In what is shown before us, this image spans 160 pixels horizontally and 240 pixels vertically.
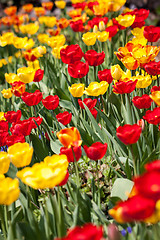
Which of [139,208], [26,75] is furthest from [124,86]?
[139,208]

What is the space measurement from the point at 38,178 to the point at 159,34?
1.73 m

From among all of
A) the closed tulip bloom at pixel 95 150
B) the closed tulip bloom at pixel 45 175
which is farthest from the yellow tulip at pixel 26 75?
the closed tulip bloom at pixel 45 175

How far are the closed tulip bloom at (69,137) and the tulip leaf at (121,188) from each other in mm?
343

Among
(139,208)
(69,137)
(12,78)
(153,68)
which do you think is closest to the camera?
(139,208)

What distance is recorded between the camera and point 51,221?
5.16ft

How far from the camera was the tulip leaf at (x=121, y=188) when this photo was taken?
173 centimetres

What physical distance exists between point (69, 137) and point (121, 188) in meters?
0.40

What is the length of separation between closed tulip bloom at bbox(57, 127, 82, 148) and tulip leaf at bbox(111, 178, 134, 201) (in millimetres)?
343

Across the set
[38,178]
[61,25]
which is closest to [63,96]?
[61,25]

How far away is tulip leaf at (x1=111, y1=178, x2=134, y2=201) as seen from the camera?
173 cm

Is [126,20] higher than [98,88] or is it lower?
higher

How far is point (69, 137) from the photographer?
160cm

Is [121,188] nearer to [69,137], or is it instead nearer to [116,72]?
[69,137]

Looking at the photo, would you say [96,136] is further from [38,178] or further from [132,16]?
[132,16]
